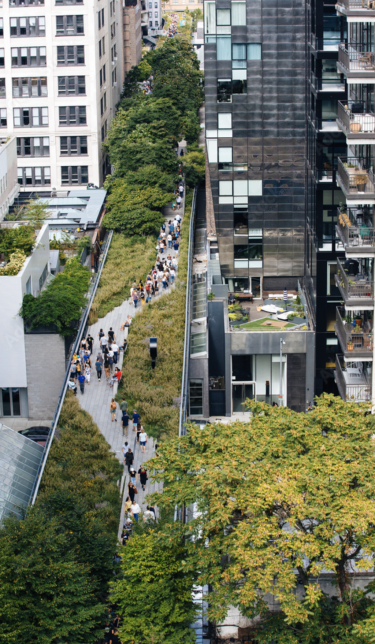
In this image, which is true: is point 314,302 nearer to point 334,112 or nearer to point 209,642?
point 334,112

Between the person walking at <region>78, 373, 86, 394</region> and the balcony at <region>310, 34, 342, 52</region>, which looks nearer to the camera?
the person walking at <region>78, 373, 86, 394</region>

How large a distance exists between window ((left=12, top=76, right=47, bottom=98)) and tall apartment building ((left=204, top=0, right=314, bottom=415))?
3309cm

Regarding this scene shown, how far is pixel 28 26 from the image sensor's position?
101938mm

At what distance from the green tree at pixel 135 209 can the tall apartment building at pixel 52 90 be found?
1201 centimetres

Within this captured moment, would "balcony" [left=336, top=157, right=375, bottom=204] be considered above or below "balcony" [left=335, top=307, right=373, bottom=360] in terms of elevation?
above

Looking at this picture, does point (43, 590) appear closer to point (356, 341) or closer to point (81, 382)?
point (81, 382)

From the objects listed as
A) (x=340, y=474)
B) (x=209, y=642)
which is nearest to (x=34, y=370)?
(x=209, y=642)

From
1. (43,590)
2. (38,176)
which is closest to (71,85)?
(38,176)

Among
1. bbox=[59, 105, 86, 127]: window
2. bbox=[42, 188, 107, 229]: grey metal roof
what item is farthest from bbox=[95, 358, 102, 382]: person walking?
bbox=[59, 105, 86, 127]: window

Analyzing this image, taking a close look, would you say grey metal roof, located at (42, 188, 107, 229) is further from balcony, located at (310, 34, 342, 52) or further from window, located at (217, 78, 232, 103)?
balcony, located at (310, 34, 342, 52)

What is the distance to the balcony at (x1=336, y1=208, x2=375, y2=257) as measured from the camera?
50969 millimetres

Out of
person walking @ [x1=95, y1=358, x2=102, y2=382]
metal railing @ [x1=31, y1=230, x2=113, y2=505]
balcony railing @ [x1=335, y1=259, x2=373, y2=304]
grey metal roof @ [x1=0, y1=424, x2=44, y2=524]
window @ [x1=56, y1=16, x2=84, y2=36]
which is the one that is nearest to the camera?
grey metal roof @ [x1=0, y1=424, x2=44, y2=524]

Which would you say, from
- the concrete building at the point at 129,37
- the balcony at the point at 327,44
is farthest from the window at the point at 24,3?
the concrete building at the point at 129,37

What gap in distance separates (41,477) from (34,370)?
53.9 ft
